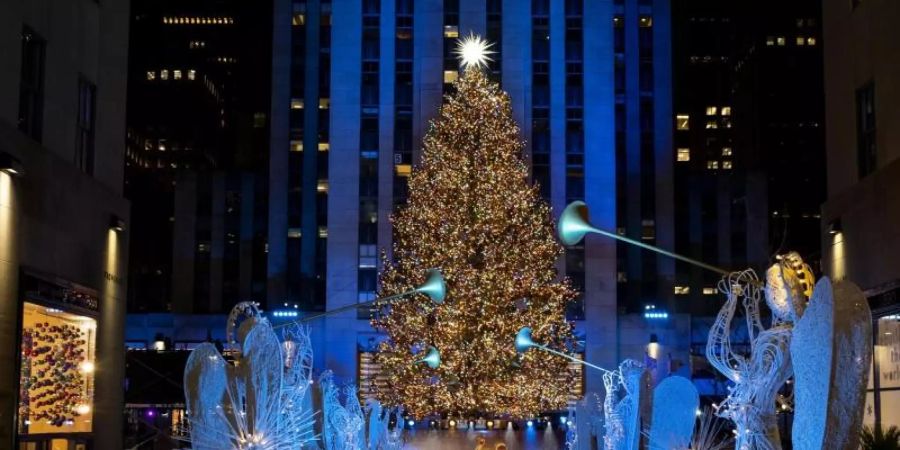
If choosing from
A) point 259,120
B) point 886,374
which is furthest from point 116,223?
point 259,120

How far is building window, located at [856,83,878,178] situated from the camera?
2605cm

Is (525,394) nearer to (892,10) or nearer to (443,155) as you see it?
(443,155)

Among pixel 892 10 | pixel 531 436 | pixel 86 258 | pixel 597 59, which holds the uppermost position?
pixel 597 59

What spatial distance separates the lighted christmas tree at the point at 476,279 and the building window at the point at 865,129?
18069 mm

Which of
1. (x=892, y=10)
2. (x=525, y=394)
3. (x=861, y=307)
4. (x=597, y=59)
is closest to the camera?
(x=861, y=307)

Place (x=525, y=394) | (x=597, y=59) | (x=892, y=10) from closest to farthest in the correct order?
(x=892, y=10) → (x=525, y=394) → (x=597, y=59)

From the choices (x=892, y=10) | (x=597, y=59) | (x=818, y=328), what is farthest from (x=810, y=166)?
(x=818, y=328)

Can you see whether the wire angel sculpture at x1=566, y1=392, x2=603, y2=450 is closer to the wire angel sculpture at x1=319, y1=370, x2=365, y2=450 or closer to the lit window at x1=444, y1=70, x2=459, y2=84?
the wire angel sculpture at x1=319, y1=370, x2=365, y2=450

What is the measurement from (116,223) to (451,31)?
112 ft

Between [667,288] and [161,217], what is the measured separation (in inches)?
2177

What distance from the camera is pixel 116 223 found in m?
27.8

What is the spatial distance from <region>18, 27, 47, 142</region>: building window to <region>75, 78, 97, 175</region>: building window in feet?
8.93

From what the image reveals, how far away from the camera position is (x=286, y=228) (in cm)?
6300

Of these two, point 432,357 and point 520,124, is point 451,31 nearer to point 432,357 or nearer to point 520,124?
point 520,124
